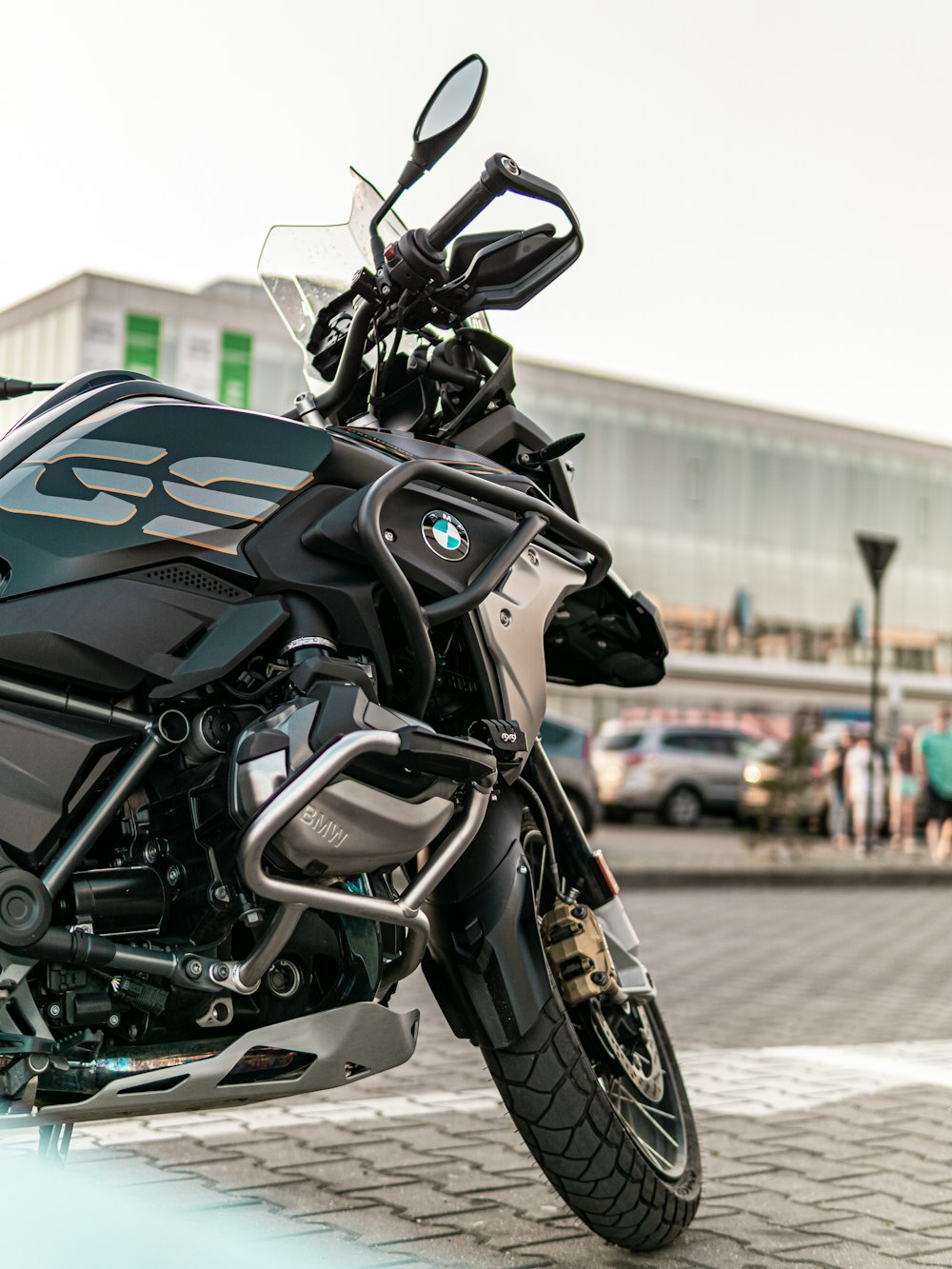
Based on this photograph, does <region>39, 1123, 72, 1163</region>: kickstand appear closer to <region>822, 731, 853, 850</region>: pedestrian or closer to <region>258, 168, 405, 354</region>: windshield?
<region>258, 168, 405, 354</region>: windshield

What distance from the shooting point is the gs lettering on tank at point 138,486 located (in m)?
2.66

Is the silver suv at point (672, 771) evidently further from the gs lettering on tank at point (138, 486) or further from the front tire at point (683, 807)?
the gs lettering on tank at point (138, 486)

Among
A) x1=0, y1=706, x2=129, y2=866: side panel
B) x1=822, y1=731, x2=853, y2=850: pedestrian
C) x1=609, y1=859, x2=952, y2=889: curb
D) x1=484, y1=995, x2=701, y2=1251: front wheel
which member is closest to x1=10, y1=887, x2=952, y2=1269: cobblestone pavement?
x1=484, y1=995, x2=701, y2=1251: front wheel

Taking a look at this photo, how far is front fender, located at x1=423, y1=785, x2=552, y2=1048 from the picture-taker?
3.15 meters

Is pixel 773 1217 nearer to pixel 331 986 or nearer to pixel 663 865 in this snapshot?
pixel 331 986

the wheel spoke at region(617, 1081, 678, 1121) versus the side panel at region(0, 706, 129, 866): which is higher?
the side panel at region(0, 706, 129, 866)

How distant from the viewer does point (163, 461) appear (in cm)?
274

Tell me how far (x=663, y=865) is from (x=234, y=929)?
1252cm

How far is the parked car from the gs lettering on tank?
577 inches

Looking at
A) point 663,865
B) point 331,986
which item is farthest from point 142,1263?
point 663,865

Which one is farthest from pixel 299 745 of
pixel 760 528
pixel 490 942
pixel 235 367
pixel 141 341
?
pixel 760 528

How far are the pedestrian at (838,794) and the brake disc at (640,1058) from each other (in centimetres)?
1777

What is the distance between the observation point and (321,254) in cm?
383

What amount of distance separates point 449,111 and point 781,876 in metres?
12.8
